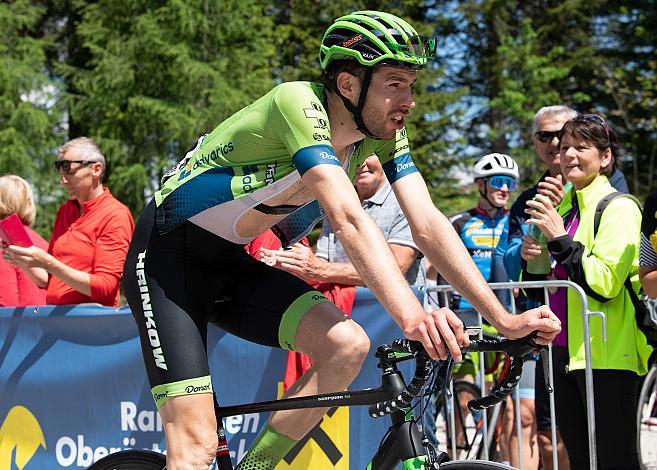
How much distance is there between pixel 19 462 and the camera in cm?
608

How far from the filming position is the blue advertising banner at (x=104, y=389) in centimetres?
534

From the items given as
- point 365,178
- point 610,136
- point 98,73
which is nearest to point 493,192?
point 365,178

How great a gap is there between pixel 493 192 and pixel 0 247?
372 centimetres

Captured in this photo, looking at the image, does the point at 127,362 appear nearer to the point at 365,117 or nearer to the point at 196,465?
the point at 196,465

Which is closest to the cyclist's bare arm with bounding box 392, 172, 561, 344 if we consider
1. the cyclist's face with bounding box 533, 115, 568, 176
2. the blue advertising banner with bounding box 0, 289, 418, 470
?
the blue advertising banner with bounding box 0, 289, 418, 470

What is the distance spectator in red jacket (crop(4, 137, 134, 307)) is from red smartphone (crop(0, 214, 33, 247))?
50mm

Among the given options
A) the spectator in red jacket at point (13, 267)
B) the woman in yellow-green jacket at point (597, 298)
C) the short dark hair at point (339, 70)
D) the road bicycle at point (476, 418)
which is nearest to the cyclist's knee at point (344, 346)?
the short dark hair at point (339, 70)

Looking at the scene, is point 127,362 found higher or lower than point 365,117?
lower

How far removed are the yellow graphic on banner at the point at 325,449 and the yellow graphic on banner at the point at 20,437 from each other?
1780 mm

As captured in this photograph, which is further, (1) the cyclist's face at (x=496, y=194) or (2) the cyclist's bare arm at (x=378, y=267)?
(1) the cyclist's face at (x=496, y=194)

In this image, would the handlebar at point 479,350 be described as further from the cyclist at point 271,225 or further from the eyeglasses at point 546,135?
the eyeglasses at point 546,135

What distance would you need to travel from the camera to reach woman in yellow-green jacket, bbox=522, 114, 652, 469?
4574mm

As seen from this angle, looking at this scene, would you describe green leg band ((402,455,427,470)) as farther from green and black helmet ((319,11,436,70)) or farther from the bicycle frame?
green and black helmet ((319,11,436,70))

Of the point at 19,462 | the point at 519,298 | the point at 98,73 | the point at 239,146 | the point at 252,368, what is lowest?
the point at 19,462
